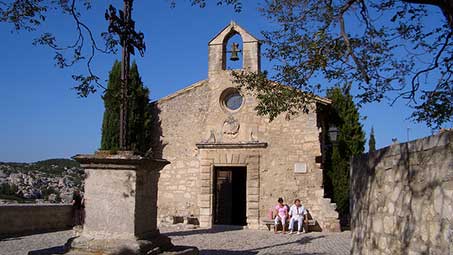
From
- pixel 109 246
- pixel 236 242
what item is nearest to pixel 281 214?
pixel 236 242

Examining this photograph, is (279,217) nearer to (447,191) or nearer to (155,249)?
(155,249)

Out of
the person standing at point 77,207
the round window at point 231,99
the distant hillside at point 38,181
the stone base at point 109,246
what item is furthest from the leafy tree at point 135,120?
the stone base at point 109,246

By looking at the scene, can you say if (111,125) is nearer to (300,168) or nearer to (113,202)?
(300,168)

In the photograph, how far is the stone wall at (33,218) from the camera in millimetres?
12391

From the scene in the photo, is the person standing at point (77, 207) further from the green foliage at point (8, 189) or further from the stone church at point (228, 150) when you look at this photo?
the green foliage at point (8, 189)

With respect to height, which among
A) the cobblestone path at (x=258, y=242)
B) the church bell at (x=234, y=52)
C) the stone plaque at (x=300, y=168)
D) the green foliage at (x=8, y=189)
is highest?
the church bell at (x=234, y=52)

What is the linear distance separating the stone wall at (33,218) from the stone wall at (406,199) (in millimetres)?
9643

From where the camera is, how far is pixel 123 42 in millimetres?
6609

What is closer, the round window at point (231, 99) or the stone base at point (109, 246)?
the stone base at point (109, 246)

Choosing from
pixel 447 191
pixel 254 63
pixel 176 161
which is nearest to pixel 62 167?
pixel 176 161

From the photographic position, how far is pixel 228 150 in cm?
1636

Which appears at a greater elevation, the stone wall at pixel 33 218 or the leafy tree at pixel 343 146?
the leafy tree at pixel 343 146

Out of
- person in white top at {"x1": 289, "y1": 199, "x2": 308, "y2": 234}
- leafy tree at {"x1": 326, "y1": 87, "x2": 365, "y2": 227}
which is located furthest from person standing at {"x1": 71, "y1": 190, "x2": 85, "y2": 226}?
leafy tree at {"x1": 326, "y1": 87, "x2": 365, "y2": 227}

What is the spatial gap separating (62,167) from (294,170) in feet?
63.5
